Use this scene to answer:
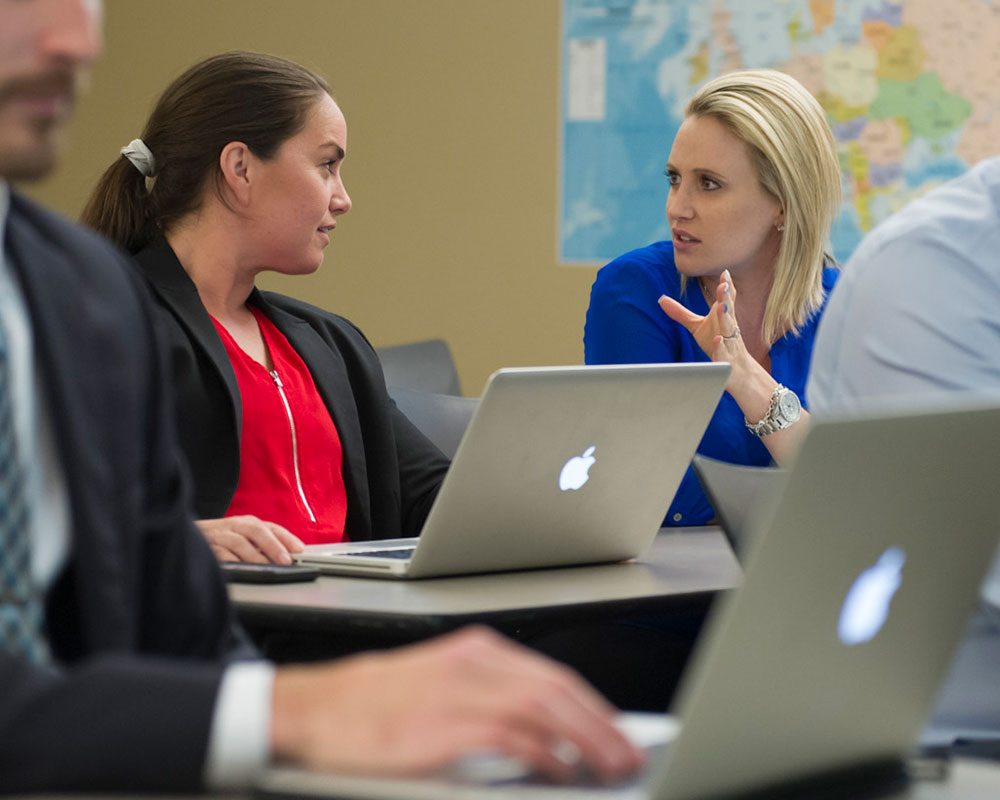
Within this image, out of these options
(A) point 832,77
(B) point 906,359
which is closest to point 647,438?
(B) point 906,359

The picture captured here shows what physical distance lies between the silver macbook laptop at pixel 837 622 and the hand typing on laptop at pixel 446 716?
0.01 meters

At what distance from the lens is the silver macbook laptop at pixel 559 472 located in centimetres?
159

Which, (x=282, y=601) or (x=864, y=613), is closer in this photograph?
(x=864, y=613)

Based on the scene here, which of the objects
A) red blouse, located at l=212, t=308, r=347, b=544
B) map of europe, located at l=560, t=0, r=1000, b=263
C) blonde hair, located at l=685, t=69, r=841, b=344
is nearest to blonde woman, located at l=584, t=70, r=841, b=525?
blonde hair, located at l=685, t=69, r=841, b=344

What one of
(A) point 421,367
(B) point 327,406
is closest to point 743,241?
(A) point 421,367

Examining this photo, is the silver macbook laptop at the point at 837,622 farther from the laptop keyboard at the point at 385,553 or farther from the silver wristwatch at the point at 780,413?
the silver wristwatch at the point at 780,413

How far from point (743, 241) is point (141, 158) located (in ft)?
3.87

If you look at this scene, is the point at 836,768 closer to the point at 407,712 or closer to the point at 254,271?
the point at 407,712

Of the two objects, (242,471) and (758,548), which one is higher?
(758,548)

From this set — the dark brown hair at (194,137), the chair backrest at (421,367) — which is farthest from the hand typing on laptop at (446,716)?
the chair backrest at (421,367)

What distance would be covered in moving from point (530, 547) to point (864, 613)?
37.4 inches

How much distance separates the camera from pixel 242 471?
2.18 meters

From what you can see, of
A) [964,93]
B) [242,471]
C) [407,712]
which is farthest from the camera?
[964,93]

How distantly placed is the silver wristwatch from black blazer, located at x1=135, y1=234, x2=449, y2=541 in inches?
22.6
